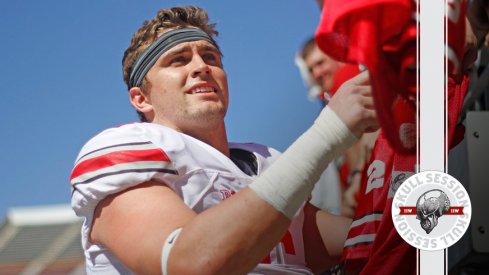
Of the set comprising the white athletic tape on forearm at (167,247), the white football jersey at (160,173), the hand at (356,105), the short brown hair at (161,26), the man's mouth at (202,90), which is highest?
the short brown hair at (161,26)

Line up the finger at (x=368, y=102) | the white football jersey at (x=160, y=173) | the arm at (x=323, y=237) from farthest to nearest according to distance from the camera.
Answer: the arm at (x=323, y=237)
the finger at (x=368, y=102)
the white football jersey at (x=160, y=173)

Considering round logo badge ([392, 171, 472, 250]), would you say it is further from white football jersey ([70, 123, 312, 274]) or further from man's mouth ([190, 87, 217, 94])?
man's mouth ([190, 87, 217, 94])

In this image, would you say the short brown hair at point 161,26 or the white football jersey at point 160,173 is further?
the short brown hair at point 161,26

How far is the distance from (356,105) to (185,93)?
460 mm

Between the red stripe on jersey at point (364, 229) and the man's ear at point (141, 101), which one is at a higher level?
the man's ear at point (141, 101)

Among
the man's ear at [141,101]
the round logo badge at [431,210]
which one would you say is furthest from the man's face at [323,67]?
the man's ear at [141,101]

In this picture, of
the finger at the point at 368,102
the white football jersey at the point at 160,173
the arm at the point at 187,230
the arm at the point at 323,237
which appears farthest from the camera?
the arm at the point at 323,237

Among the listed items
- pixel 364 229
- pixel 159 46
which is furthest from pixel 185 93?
pixel 364 229

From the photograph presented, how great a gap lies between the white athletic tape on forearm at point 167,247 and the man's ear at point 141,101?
41 cm

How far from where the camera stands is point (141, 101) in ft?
7.92

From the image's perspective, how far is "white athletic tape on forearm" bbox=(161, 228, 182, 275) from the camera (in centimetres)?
213

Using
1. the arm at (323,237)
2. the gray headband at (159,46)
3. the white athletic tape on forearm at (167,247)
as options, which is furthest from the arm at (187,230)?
the gray headband at (159,46)

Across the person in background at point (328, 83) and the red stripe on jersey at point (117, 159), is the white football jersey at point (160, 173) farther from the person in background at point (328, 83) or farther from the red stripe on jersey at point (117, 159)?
the person in background at point (328, 83)

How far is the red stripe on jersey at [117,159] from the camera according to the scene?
7.31 ft
